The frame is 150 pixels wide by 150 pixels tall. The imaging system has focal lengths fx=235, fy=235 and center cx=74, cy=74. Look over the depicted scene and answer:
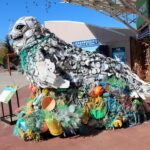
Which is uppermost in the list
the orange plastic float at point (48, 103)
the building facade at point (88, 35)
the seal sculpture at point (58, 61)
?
the building facade at point (88, 35)

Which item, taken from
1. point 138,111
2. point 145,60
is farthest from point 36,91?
point 145,60

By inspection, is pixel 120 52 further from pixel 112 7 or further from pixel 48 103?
pixel 48 103

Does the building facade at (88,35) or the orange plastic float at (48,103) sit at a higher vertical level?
the building facade at (88,35)

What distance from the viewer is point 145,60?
10188 mm

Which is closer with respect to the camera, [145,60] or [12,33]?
[12,33]

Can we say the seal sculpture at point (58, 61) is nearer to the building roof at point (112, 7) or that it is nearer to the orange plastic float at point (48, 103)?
the orange plastic float at point (48, 103)

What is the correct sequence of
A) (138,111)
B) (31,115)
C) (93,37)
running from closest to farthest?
1. (31,115)
2. (138,111)
3. (93,37)

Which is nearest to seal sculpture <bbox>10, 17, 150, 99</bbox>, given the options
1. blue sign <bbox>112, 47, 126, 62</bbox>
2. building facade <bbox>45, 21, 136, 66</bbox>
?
blue sign <bbox>112, 47, 126, 62</bbox>

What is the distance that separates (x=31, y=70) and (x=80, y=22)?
12.8 meters

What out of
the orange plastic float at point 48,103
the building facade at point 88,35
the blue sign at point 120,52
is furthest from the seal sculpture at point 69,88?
the building facade at point 88,35

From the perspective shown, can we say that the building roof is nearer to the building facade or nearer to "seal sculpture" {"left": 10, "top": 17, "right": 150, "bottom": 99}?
A: the building facade

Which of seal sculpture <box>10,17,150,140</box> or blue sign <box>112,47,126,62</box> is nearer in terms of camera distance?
seal sculpture <box>10,17,150,140</box>

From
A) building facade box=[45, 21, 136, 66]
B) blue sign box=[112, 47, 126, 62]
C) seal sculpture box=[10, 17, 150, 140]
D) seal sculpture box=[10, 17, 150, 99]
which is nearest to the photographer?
seal sculpture box=[10, 17, 150, 140]

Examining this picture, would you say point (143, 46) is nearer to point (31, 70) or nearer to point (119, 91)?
point (119, 91)
